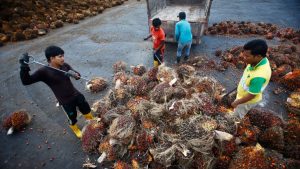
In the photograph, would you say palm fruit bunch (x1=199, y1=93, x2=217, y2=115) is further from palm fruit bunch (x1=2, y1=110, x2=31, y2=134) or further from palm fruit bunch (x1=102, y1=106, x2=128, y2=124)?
palm fruit bunch (x1=2, y1=110, x2=31, y2=134)

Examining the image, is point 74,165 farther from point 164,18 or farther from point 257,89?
point 164,18

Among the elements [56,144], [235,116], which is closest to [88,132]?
[56,144]

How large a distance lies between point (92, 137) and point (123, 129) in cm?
91

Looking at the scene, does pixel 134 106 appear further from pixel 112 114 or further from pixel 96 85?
pixel 96 85

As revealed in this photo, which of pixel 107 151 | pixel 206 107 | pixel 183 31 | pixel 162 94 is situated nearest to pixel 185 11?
pixel 183 31

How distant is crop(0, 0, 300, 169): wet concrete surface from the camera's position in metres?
4.61

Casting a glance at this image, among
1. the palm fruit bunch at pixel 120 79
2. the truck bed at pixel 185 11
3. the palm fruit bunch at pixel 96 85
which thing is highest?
the truck bed at pixel 185 11

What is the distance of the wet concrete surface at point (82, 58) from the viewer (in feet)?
15.1

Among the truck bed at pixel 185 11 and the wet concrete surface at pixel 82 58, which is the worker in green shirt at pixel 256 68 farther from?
the truck bed at pixel 185 11

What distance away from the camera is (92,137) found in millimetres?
4219

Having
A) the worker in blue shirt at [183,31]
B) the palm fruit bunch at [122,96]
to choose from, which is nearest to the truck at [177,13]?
the worker in blue shirt at [183,31]

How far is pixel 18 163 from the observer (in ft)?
14.4

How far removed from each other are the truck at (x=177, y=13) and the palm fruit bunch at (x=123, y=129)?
545 cm

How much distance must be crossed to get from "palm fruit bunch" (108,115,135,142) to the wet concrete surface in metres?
1.17
